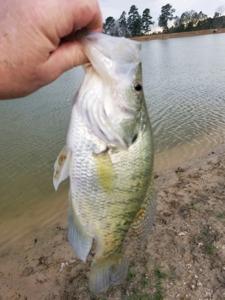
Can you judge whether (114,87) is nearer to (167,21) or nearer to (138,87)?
(138,87)

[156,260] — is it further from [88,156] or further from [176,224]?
[88,156]

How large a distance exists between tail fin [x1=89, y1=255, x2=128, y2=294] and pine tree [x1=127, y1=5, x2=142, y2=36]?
252 ft

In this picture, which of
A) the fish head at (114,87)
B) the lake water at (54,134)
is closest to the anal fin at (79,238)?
the fish head at (114,87)

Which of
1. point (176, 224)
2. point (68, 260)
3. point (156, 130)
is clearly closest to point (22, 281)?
point (68, 260)

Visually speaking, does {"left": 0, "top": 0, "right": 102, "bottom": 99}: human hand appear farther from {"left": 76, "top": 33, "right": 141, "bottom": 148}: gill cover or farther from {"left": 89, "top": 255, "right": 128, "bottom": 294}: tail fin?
{"left": 89, "top": 255, "right": 128, "bottom": 294}: tail fin

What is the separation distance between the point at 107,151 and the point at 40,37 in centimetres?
54

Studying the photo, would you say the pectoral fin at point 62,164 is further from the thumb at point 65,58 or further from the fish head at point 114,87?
the thumb at point 65,58

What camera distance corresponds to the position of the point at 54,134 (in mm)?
10859

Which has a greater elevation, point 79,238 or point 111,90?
point 111,90

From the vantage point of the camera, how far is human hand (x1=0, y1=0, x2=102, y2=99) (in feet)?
4.69

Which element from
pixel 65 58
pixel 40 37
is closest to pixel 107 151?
pixel 65 58

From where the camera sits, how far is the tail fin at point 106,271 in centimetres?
204

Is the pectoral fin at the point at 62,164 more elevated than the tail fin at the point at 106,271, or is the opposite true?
the pectoral fin at the point at 62,164

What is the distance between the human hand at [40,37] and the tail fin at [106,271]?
3.34 feet
